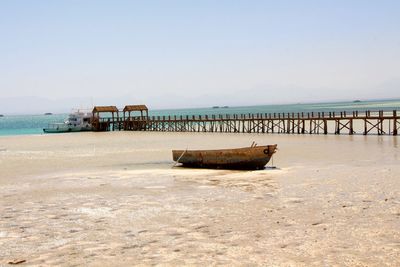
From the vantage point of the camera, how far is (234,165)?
21234mm

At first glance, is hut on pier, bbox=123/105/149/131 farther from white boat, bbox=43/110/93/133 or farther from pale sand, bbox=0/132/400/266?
pale sand, bbox=0/132/400/266

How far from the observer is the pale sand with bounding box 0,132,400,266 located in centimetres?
866

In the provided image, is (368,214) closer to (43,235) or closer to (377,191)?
(377,191)

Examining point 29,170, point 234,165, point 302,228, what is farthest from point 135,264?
point 29,170

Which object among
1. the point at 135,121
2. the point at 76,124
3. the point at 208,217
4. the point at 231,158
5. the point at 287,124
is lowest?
the point at 208,217

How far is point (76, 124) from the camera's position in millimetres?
70438

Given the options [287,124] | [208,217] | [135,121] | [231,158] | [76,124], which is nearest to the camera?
[208,217]

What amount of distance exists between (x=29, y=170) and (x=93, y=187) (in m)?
8.24

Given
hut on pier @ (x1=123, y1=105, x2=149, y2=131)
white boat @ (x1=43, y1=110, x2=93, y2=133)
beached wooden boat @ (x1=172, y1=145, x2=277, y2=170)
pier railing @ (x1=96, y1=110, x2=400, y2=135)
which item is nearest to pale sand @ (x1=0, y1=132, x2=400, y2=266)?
beached wooden boat @ (x1=172, y1=145, x2=277, y2=170)

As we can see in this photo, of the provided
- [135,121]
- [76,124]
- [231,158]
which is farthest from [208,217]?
[76,124]

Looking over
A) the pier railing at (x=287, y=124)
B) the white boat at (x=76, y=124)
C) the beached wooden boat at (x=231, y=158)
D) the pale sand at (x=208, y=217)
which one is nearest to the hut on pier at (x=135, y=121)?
the pier railing at (x=287, y=124)

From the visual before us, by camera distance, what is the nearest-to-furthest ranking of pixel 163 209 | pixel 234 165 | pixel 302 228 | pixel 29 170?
1. pixel 302 228
2. pixel 163 209
3. pixel 234 165
4. pixel 29 170

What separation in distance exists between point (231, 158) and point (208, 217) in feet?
32.0

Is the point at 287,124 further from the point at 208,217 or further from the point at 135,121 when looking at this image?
the point at 208,217
